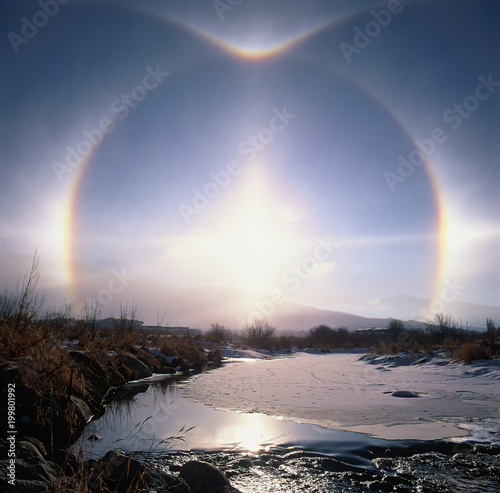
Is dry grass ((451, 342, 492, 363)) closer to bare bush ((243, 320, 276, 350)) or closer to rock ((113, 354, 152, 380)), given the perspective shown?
rock ((113, 354, 152, 380))

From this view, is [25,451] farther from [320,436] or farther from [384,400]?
[384,400]

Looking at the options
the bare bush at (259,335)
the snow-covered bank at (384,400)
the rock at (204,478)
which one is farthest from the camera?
the bare bush at (259,335)

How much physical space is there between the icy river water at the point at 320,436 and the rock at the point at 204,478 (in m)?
0.25

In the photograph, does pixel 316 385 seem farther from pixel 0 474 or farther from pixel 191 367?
pixel 0 474

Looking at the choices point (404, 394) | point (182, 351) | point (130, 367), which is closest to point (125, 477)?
point (404, 394)

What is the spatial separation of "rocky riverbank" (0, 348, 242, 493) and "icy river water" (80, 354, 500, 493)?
27 centimetres

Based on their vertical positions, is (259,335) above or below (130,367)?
below

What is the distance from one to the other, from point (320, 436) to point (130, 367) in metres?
8.16

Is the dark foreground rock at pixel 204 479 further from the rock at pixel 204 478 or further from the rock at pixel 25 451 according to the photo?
the rock at pixel 25 451

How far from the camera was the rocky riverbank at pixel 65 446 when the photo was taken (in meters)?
2.62

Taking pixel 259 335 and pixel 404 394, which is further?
pixel 259 335

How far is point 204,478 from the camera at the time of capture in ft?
9.52

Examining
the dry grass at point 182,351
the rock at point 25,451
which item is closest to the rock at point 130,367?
the dry grass at point 182,351

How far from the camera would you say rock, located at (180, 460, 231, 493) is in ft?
9.21
